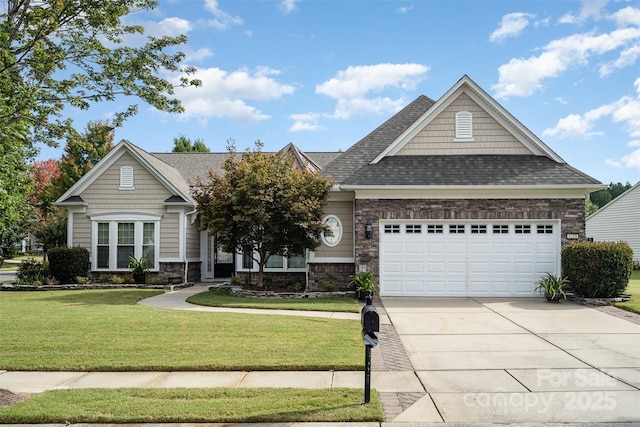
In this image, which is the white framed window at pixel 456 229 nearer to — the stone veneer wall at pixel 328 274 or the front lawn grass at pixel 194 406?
the stone veneer wall at pixel 328 274

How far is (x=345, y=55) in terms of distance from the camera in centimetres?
1398

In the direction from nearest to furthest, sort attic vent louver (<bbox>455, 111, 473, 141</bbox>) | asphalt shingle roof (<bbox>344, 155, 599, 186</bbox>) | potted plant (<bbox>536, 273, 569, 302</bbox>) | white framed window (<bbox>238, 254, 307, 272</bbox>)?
potted plant (<bbox>536, 273, 569, 302</bbox>) < asphalt shingle roof (<bbox>344, 155, 599, 186</bbox>) < attic vent louver (<bbox>455, 111, 473, 141</bbox>) < white framed window (<bbox>238, 254, 307, 272</bbox>)

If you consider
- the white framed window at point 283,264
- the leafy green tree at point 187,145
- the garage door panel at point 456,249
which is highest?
the leafy green tree at point 187,145

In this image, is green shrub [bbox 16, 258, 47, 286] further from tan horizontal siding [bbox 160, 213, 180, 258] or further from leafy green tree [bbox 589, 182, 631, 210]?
leafy green tree [bbox 589, 182, 631, 210]

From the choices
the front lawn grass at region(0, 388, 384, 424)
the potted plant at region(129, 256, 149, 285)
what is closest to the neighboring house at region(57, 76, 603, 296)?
the potted plant at region(129, 256, 149, 285)

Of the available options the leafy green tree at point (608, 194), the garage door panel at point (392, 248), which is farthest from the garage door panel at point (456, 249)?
the leafy green tree at point (608, 194)

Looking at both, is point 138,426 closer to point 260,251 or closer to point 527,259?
point 260,251

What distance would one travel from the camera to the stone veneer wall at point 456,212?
1433 centimetres

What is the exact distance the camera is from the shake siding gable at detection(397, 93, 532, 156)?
15445 millimetres

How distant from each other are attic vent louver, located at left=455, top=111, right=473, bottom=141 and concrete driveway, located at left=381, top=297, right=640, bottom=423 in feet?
19.7

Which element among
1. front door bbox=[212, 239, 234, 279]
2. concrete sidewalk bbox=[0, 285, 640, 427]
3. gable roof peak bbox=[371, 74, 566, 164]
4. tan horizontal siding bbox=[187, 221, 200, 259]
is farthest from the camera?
front door bbox=[212, 239, 234, 279]

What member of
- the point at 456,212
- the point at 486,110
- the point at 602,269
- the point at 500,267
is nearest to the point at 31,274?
the point at 456,212

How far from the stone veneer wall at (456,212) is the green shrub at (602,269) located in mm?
1146

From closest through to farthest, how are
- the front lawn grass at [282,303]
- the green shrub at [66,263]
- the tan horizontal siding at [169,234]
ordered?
1. the front lawn grass at [282,303]
2. the green shrub at [66,263]
3. the tan horizontal siding at [169,234]
